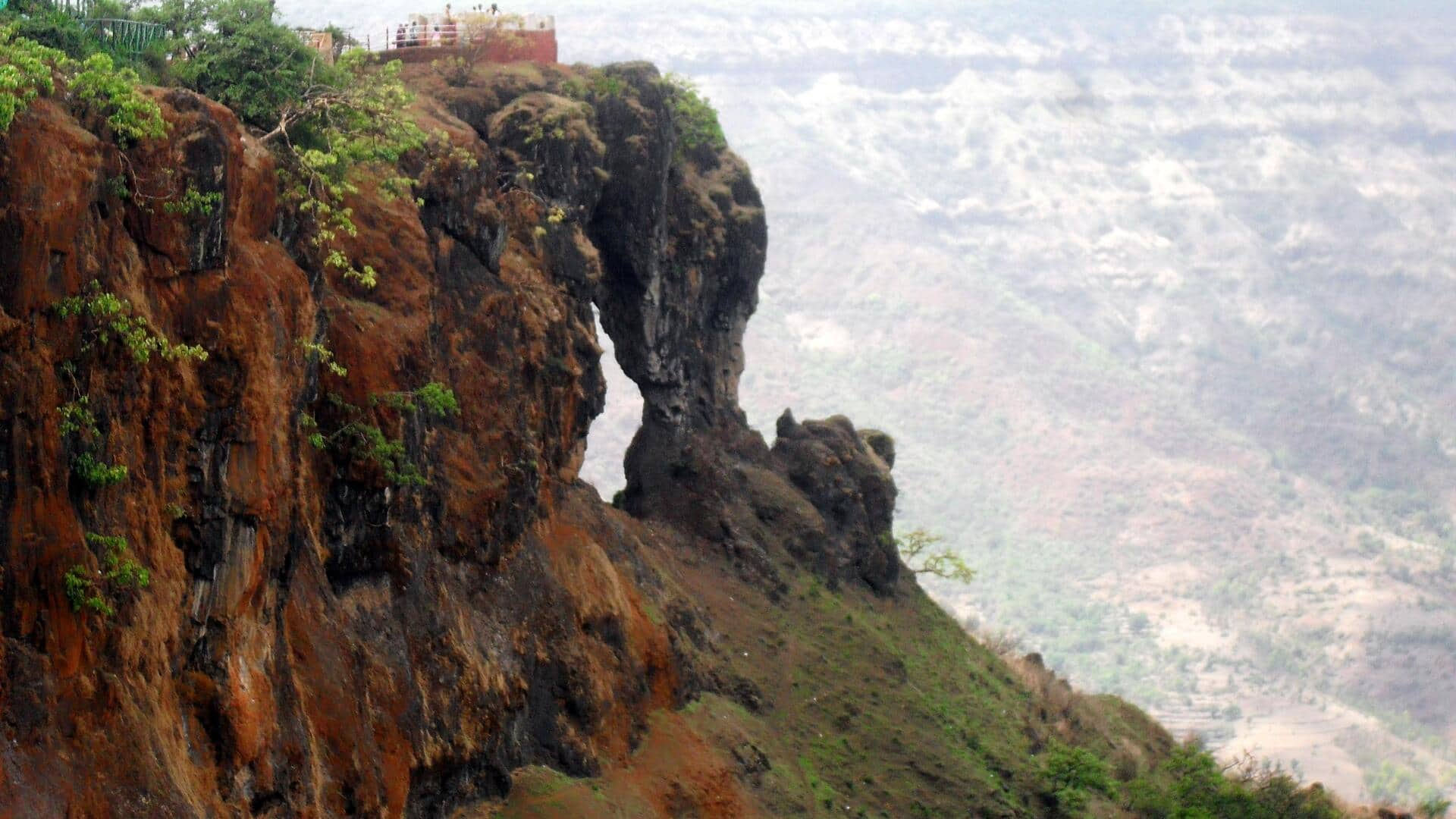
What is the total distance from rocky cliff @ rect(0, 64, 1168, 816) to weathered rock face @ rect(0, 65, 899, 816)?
0.20 ft

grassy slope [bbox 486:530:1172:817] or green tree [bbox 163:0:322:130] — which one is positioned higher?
green tree [bbox 163:0:322:130]

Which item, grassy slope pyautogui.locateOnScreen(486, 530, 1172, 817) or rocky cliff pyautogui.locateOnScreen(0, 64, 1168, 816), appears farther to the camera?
grassy slope pyautogui.locateOnScreen(486, 530, 1172, 817)

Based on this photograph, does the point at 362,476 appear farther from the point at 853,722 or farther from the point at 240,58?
the point at 853,722

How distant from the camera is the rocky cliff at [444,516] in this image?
21438 mm

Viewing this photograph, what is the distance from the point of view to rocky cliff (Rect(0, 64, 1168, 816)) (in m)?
21.4

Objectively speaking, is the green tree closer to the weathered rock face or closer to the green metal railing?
the green metal railing

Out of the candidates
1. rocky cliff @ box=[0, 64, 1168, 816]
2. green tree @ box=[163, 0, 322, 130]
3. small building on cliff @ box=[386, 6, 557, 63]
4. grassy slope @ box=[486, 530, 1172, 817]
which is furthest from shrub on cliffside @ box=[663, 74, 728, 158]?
green tree @ box=[163, 0, 322, 130]

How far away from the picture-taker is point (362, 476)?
1216 inches

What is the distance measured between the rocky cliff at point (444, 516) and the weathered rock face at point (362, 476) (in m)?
0.06

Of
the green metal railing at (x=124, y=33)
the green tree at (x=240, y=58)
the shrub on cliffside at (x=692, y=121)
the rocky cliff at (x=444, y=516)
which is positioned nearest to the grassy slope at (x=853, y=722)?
the rocky cliff at (x=444, y=516)

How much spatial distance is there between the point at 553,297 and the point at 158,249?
1709cm

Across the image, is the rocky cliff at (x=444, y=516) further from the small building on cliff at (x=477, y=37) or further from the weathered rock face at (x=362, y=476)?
the small building on cliff at (x=477, y=37)

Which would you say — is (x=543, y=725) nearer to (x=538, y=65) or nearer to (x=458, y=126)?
(x=458, y=126)

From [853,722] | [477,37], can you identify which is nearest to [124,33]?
[477,37]
